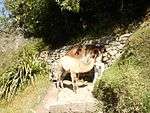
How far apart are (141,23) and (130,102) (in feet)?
12.2

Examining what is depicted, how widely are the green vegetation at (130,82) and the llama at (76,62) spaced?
1.19 meters

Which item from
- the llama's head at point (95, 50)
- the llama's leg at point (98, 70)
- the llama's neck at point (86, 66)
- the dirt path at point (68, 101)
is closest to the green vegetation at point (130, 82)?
the dirt path at point (68, 101)

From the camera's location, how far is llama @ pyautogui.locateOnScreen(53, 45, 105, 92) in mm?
12953

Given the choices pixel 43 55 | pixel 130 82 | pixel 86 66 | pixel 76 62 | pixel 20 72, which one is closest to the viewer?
pixel 130 82

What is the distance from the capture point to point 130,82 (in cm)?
1020

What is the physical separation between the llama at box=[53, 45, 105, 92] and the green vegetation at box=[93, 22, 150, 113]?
1.19 m

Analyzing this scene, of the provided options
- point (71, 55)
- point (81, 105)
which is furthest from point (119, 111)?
point (71, 55)

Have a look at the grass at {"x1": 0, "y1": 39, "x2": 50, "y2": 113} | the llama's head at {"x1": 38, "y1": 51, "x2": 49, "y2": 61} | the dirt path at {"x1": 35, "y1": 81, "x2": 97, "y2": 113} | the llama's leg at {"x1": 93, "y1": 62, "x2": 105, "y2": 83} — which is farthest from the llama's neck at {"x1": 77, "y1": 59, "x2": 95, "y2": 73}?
the llama's head at {"x1": 38, "y1": 51, "x2": 49, "y2": 61}

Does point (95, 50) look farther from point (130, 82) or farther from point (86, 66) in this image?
point (130, 82)

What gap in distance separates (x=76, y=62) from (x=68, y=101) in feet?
4.50

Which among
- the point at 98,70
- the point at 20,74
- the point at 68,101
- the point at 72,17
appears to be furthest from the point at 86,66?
the point at 72,17

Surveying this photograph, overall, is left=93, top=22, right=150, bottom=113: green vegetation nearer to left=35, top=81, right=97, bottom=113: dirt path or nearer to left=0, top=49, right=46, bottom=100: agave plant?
left=35, top=81, right=97, bottom=113: dirt path

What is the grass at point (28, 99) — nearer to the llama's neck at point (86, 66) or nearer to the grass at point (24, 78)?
the grass at point (24, 78)

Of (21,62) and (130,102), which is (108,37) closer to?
(21,62)
